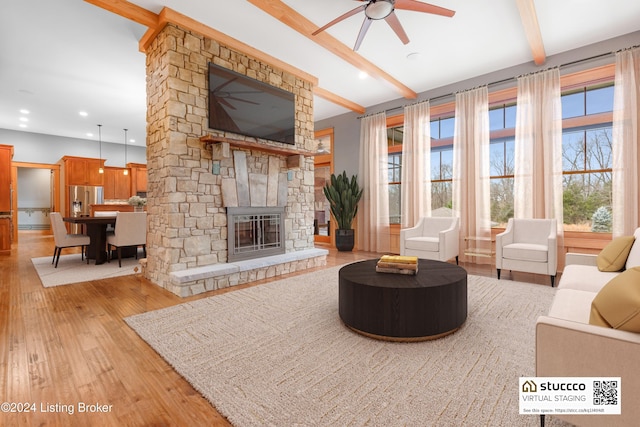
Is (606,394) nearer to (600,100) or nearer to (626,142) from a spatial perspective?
(626,142)

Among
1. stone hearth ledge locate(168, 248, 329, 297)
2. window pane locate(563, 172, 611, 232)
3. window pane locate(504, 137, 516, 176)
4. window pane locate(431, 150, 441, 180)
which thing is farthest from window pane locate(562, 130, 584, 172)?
stone hearth ledge locate(168, 248, 329, 297)

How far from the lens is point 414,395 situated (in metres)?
1.50

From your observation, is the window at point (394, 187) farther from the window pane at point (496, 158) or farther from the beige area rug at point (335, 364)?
the beige area rug at point (335, 364)

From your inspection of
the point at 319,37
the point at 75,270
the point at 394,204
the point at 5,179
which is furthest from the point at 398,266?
the point at 5,179

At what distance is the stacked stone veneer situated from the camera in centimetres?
336

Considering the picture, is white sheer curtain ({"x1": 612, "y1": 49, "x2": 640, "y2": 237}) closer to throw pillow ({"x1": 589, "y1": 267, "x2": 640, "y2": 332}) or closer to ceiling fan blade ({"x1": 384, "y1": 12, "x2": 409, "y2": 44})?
ceiling fan blade ({"x1": 384, "y1": 12, "x2": 409, "y2": 44})

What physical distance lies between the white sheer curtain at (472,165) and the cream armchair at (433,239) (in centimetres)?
30

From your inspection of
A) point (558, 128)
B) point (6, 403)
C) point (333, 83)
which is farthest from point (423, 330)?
point (333, 83)

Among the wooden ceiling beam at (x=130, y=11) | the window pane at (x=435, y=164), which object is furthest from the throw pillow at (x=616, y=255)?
the wooden ceiling beam at (x=130, y=11)

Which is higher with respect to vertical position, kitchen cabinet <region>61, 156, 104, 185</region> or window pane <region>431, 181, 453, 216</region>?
kitchen cabinet <region>61, 156, 104, 185</region>

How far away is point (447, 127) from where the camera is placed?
5.59 m

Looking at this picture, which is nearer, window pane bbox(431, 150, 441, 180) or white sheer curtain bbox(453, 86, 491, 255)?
white sheer curtain bbox(453, 86, 491, 255)

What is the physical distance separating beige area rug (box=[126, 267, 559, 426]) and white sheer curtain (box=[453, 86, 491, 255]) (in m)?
2.03

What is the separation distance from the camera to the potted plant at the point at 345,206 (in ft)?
20.2
